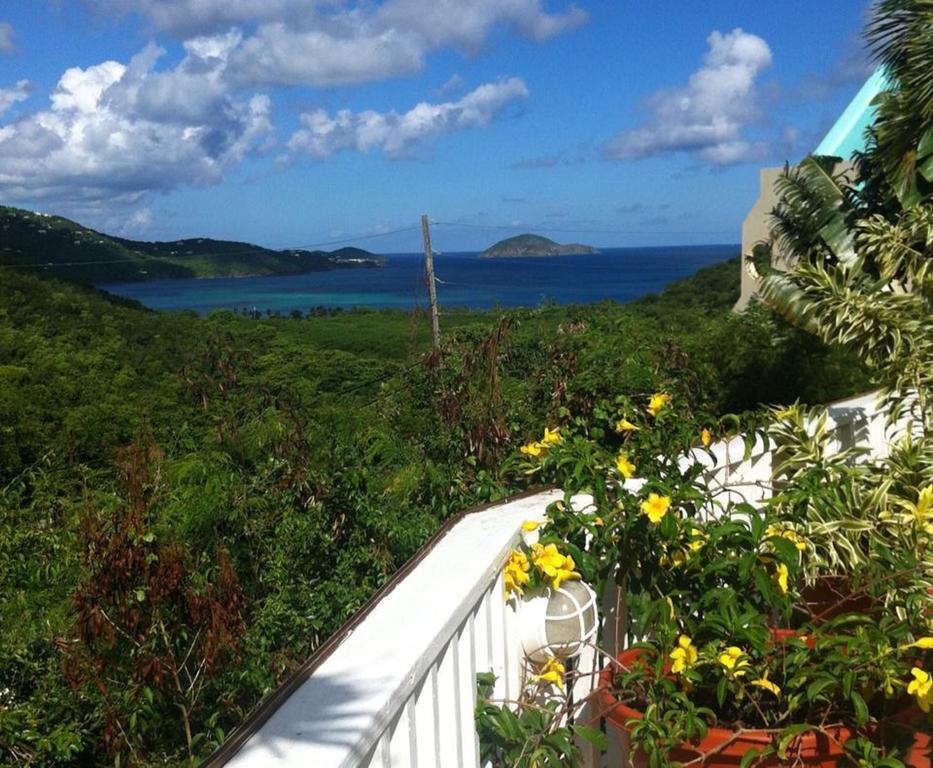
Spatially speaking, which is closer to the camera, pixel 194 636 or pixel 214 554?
pixel 194 636

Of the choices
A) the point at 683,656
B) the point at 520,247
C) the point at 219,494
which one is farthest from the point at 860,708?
the point at 520,247

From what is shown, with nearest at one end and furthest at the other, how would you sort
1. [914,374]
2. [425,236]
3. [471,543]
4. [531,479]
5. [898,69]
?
[471,543], [531,479], [914,374], [898,69], [425,236]

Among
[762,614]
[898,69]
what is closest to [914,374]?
[762,614]

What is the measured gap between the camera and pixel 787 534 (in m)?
2.81

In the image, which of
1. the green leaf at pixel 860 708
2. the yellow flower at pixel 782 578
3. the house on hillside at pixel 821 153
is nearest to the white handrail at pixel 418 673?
the yellow flower at pixel 782 578

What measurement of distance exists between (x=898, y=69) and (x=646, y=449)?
893 cm

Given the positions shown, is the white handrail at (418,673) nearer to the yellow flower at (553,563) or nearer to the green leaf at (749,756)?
the yellow flower at (553,563)

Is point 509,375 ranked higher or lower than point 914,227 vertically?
lower

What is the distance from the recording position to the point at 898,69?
34.2 ft

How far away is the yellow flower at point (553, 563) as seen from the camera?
8.23 feet

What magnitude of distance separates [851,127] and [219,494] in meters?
20.8

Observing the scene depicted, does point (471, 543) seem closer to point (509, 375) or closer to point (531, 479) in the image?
point (531, 479)

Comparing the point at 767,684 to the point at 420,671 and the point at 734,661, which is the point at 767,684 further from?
the point at 420,671

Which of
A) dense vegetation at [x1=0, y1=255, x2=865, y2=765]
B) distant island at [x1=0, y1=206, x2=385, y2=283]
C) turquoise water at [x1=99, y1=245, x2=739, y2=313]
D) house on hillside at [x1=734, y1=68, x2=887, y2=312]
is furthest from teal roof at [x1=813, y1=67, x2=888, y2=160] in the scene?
dense vegetation at [x1=0, y1=255, x2=865, y2=765]
